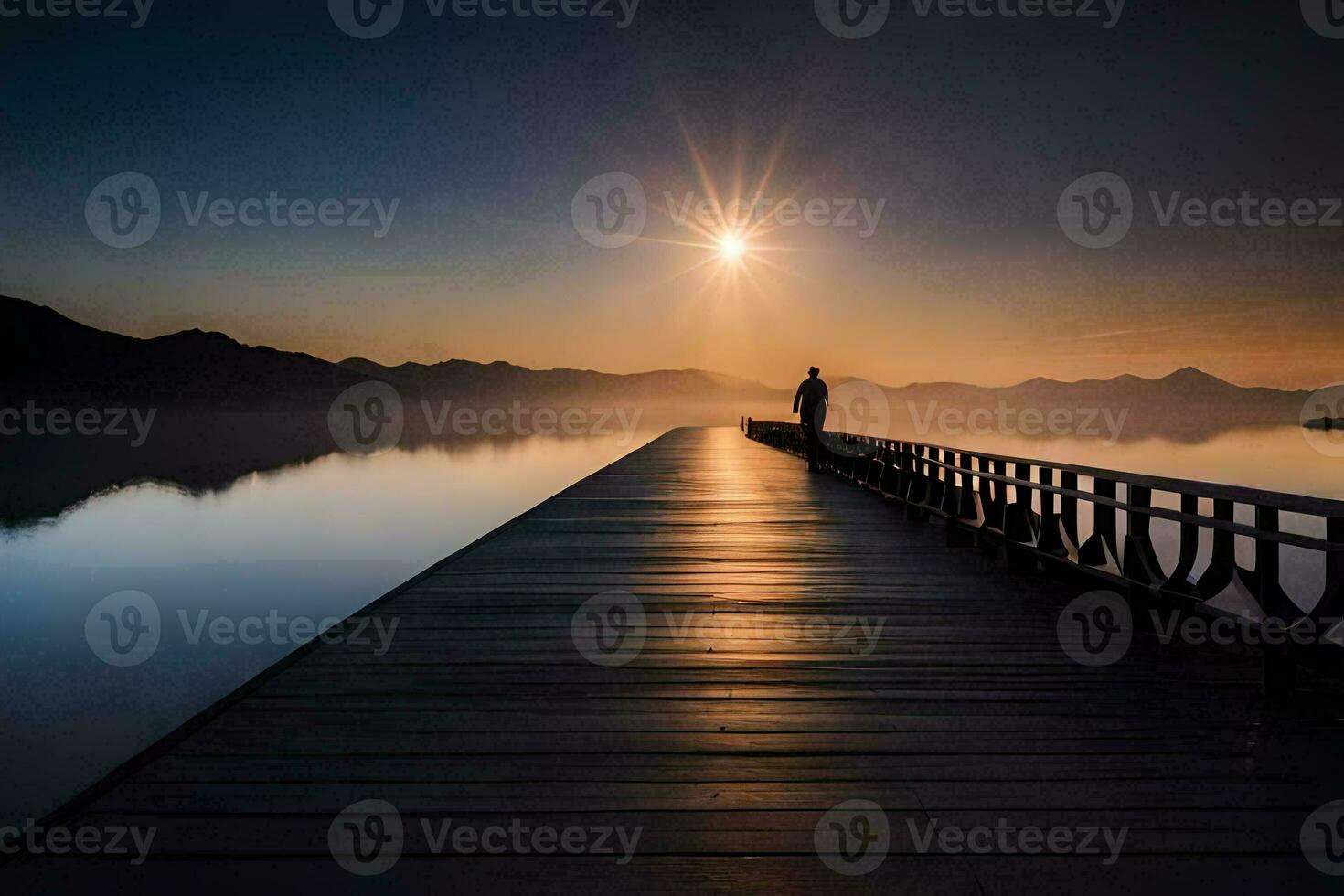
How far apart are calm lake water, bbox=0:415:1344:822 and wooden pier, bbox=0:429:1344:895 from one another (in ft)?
18.2

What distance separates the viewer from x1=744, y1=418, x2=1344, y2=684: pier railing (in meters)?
3.68

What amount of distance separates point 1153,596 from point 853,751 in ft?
9.34

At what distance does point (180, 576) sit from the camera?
880 inches

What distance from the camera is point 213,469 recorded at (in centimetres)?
6372

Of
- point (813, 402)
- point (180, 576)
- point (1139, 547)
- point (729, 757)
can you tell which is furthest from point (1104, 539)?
point (180, 576)

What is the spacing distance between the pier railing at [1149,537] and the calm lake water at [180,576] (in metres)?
9.16

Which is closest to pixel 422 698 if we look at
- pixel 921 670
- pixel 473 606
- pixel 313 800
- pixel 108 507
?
pixel 313 800

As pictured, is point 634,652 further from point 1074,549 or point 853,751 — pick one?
point 1074,549

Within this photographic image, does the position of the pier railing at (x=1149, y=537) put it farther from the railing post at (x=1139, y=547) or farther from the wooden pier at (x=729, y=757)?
the wooden pier at (x=729, y=757)

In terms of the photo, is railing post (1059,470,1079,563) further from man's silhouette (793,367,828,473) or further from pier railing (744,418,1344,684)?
man's silhouette (793,367,828,473)

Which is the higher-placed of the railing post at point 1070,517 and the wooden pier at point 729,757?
the railing post at point 1070,517

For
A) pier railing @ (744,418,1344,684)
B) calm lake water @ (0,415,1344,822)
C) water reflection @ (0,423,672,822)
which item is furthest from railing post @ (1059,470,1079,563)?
water reflection @ (0,423,672,822)

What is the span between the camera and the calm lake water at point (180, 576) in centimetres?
1025

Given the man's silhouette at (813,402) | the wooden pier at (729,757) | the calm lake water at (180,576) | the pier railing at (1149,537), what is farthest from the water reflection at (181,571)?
the man's silhouette at (813,402)
